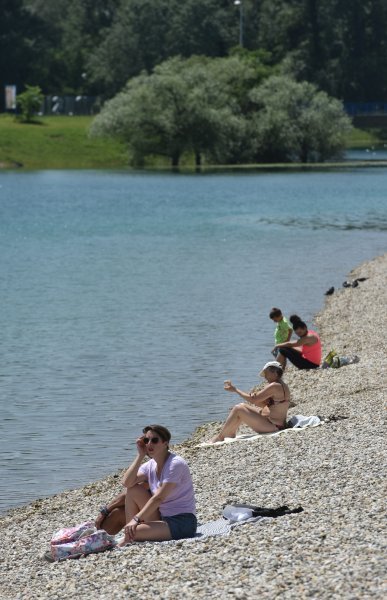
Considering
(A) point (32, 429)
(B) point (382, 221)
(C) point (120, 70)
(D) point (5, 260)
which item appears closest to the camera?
(A) point (32, 429)

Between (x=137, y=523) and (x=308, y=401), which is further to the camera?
(x=308, y=401)

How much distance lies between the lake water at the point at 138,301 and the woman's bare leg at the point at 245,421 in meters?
1.63

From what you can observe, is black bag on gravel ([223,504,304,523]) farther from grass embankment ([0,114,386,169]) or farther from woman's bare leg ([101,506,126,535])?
grass embankment ([0,114,386,169])

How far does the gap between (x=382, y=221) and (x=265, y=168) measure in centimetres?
4867

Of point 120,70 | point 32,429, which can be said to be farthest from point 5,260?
point 120,70

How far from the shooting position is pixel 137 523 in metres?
13.8

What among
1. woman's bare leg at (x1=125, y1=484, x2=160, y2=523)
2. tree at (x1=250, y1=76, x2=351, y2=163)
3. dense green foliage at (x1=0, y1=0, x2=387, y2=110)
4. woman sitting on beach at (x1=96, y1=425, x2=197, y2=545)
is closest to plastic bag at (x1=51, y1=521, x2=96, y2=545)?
woman sitting on beach at (x1=96, y1=425, x2=197, y2=545)

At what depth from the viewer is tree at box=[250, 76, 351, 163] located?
117 metres

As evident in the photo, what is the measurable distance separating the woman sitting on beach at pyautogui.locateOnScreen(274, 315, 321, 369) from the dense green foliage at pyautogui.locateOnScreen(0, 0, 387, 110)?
129 m

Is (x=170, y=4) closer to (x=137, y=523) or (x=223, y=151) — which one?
(x=223, y=151)

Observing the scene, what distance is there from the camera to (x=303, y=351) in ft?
83.0

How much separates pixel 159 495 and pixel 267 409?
19.3 feet

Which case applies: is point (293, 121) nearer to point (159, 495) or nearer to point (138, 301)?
point (138, 301)

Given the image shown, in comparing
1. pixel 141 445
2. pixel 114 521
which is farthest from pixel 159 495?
pixel 114 521
